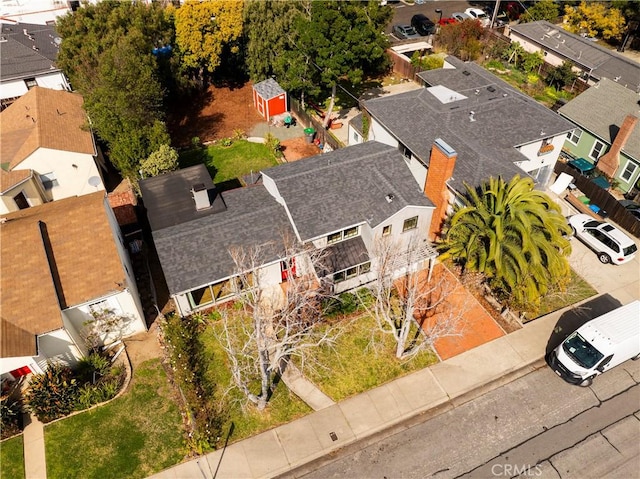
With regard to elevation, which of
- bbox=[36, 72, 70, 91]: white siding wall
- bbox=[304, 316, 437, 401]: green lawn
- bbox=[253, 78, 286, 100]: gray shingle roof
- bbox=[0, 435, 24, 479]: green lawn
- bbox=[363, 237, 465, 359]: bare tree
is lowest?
bbox=[0, 435, 24, 479]: green lawn

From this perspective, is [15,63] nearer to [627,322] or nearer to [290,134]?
[290,134]

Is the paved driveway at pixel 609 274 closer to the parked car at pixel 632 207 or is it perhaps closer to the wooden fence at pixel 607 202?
the wooden fence at pixel 607 202

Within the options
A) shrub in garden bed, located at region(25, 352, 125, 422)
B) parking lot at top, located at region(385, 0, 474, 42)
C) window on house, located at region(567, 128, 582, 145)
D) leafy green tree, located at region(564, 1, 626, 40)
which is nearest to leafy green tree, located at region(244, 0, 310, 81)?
parking lot at top, located at region(385, 0, 474, 42)

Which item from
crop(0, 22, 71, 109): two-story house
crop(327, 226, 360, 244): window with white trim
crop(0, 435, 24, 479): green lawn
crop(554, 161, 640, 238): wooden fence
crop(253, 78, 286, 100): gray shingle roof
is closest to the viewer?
crop(0, 435, 24, 479): green lawn

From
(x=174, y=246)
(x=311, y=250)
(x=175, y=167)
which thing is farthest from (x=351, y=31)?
(x=174, y=246)

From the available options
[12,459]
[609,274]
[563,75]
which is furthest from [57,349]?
[563,75]

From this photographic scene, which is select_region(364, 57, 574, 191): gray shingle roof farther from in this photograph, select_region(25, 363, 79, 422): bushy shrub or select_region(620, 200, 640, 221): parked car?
select_region(25, 363, 79, 422): bushy shrub
